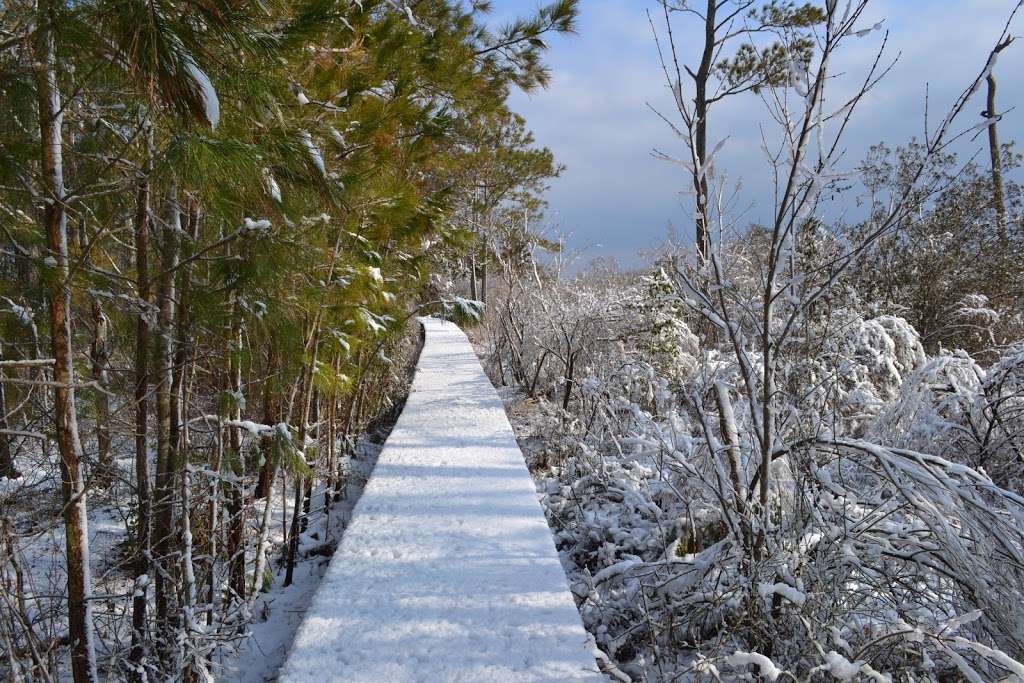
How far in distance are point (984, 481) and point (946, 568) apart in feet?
1.32

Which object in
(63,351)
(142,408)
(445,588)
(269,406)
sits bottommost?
(445,588)

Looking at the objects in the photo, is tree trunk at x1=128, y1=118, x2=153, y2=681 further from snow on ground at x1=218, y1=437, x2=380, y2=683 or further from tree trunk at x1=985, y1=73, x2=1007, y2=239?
tree trunk at x1=985, y1=73, x2=1007, y2=239

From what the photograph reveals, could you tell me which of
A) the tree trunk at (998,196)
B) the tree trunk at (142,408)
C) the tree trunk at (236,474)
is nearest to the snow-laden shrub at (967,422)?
the tree trunk at (236,474)

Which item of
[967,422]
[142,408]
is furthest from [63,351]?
[967,422]

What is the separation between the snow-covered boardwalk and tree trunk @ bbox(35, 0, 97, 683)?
793 millimetres

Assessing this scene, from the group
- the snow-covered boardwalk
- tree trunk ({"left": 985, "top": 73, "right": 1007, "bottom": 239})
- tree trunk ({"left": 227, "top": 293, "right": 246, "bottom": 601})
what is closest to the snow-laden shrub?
the snow-covered boardwalk

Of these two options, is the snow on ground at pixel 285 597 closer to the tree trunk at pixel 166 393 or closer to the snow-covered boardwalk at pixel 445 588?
the tree trunk at pixel 166 393

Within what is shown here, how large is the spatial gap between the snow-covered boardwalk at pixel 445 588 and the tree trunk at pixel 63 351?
79 centimetres

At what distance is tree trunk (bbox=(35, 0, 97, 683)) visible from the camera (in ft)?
6.08

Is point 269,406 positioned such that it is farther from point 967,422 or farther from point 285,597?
point 967,422

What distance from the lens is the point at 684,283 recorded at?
1941 mm

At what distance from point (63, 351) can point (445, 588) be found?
1.65 meters

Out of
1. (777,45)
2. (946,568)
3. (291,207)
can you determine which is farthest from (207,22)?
(777,45)

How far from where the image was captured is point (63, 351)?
196 centimetres
